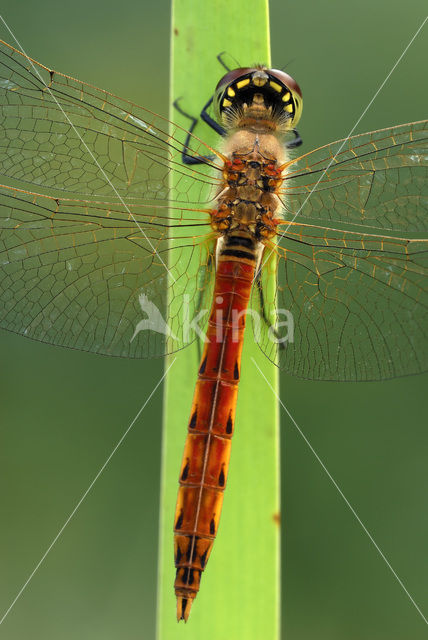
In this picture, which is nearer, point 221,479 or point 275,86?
point 221,479

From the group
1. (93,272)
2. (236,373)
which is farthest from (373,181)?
(93,272)

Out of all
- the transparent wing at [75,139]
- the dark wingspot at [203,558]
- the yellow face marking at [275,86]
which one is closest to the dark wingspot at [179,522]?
the dark wingspot at [203,558]

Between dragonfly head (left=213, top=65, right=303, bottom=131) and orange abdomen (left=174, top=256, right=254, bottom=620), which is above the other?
dragonfly head (left=213, top=65, right=303, bottom=131)

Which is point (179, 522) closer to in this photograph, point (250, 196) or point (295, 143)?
point (250, 196)

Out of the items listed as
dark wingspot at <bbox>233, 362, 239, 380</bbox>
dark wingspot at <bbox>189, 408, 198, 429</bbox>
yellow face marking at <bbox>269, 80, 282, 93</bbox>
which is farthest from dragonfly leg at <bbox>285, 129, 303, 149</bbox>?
dark wingspot at <bbox>189, 408, 198, 429</bbox>

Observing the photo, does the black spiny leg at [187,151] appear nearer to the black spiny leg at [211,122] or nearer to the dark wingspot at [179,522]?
the black spiny leg at [211,122]

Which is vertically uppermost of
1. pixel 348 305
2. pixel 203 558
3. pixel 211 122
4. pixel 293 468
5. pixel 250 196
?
pixel 211 122

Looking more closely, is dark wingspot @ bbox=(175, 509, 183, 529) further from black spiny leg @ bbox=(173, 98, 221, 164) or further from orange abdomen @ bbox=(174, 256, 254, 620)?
black spiny leg @ bbox=(173, 98, 221, 164)

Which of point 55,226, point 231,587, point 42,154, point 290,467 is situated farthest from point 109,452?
point 42,154
